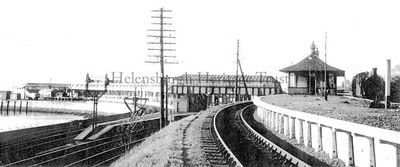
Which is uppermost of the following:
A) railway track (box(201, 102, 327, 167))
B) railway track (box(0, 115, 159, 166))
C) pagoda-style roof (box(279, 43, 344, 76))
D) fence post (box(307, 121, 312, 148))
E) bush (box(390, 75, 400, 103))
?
pagoda-style roof (box(279, 43, 344, 76))

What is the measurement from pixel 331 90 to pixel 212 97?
24536mm

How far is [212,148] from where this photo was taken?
11.3m

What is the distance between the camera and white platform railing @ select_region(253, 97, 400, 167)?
7.06 metres

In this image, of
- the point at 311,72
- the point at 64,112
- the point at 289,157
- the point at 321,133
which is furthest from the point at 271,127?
the point at 64,112

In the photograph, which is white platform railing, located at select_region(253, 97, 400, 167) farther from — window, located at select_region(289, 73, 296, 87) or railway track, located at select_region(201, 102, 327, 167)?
window, located at select_region(289, 73, 296, 87)

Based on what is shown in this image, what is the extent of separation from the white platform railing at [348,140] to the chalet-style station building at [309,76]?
28761mm

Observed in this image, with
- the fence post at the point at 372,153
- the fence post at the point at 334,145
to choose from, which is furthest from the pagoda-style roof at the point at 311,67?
the fence post at the point at 372,153

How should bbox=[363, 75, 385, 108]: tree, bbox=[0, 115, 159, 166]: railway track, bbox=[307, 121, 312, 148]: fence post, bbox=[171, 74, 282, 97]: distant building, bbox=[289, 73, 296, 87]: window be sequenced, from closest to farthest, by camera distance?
bbox=[307, 121, 312, 148]: fence post < bbox=[0, 115, 159, 166]: railway track < bbox=[363, 75, 385, 108]: tree < bbox=[289, 73, 296, 87]: window < bbox=[171, 74, 282, 97]: distant building

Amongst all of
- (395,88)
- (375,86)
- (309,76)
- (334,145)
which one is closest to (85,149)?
(334,145)

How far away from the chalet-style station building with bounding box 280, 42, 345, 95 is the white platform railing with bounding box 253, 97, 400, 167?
28.8 meters

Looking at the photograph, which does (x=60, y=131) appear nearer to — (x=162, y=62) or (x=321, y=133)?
(x=162, y=62)

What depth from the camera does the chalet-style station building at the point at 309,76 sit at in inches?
1633

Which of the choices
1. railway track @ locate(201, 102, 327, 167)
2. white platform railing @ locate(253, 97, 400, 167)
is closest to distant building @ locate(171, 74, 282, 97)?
railway track @ locate(201, 102, 327, 167)

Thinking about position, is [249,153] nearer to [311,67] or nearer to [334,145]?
[334,145]
